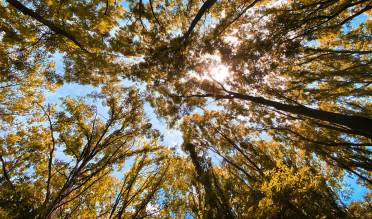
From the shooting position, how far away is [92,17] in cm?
982

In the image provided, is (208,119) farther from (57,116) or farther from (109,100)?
(57,116)

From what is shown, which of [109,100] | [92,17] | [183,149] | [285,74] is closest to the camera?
[92,17]

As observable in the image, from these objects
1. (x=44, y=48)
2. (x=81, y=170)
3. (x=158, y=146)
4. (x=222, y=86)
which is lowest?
(x=81, y=170)

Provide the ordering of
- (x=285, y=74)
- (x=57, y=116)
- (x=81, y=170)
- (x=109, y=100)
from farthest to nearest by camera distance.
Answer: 1. (x=285, y=74)
2. (x=109, y=100)
3. (x=57, y=116)
4. (x=81, y=170)

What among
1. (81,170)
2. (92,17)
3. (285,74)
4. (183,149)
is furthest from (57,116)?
(285,74)

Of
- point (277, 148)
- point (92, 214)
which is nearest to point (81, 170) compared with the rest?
point (92, 214)

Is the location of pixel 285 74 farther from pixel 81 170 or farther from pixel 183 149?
pixel 81 170

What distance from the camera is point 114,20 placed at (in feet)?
33.7

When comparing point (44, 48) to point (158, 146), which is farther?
point (158, 146)

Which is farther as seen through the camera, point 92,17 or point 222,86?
point 222,86

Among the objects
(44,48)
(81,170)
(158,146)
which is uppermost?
(44,48)

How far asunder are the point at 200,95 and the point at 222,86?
1.08 metres

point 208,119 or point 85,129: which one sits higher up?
point 208,119

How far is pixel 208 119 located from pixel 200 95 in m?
2.21
